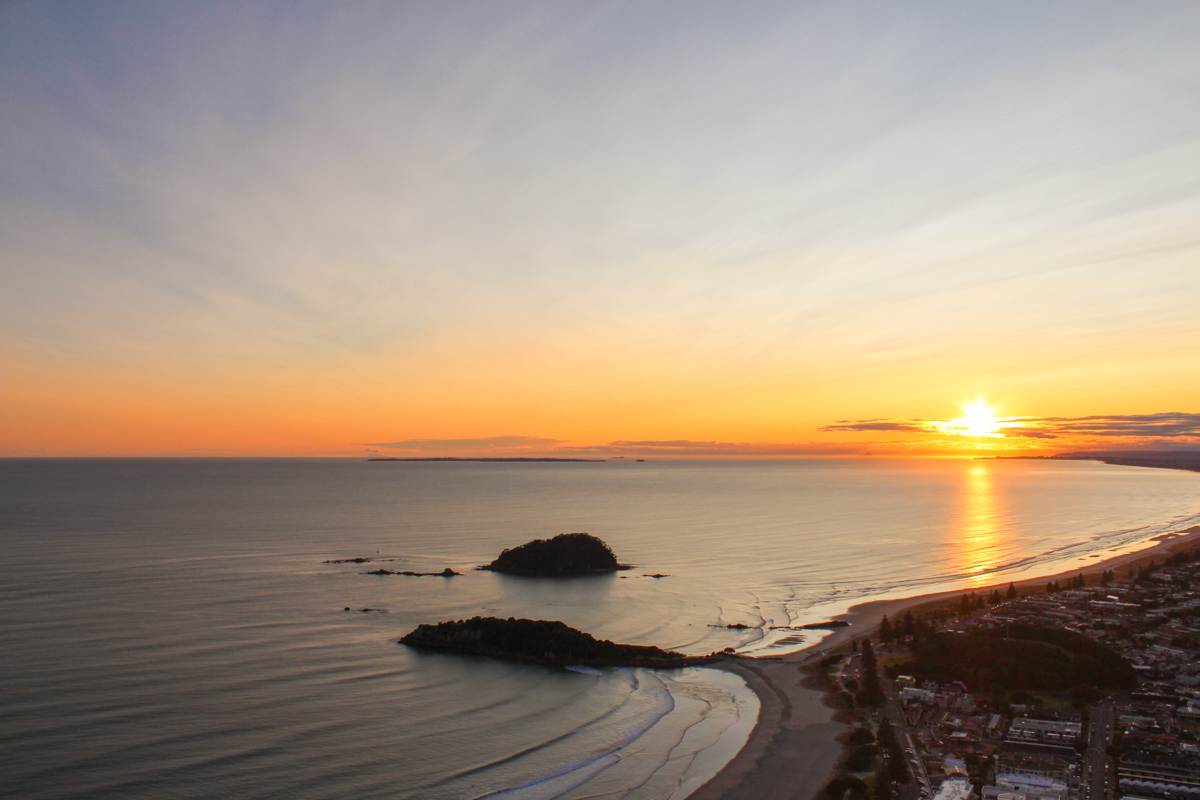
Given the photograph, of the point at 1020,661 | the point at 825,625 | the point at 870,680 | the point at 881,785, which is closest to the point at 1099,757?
the point at 881,785

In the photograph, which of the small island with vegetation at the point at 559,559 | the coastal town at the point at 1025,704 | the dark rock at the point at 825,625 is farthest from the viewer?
the small island with vegetation at the point at 559,559

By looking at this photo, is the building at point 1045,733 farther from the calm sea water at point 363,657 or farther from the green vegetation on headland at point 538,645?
the green vegetation on headland at point 538,645

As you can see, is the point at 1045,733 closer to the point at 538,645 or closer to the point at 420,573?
the point at 538,645

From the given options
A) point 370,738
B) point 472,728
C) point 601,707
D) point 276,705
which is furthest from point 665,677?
point 276,705

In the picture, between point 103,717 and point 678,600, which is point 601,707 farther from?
point 678,600

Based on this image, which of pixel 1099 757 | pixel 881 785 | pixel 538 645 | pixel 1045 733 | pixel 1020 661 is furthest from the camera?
pixel 538 645

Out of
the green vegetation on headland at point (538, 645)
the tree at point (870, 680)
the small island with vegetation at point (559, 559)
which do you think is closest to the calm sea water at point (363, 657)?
the green vegetation on headland at point (538, 645)

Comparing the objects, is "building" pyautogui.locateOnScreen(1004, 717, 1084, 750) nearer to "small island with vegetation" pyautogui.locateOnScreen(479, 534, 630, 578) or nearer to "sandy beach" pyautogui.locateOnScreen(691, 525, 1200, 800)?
"sandy beach" pyautogui.locateOnScreen(691, 525, 1200, 800)
